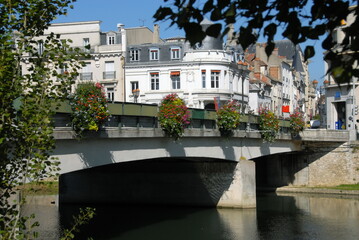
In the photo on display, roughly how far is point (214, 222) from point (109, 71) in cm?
2977

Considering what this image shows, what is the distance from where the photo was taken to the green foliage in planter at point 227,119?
3488cm

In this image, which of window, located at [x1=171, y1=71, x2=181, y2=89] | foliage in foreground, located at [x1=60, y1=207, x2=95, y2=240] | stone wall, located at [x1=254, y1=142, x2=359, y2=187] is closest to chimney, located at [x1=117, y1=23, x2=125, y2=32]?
window, located at [x1=171, y1=71, x2=181, y2=89]

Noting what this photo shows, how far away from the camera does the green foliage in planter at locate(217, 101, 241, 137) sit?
34.9 metres

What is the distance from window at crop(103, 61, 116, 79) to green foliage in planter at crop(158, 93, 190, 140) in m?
31.8

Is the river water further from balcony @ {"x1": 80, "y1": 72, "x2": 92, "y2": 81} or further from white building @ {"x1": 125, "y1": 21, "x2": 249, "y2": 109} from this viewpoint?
balcony @ {"x1": 80, "y1": 72, "x2": 92, "y2": 81}

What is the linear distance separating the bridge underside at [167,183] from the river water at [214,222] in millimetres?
915

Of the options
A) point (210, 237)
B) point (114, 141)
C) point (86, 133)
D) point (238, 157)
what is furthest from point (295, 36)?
point (238, 157)

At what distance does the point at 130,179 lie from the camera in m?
42.9

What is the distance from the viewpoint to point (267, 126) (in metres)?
40.5

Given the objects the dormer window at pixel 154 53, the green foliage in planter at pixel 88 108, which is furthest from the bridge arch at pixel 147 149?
the dormer window at pixel 154 53

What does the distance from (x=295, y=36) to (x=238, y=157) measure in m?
32.2

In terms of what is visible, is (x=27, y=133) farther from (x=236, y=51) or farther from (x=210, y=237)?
(x=236, y=51)

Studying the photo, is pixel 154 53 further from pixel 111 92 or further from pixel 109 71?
pixel 111 92

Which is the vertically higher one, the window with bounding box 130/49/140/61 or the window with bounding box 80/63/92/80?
the window with bounding box 130/49/140/61
